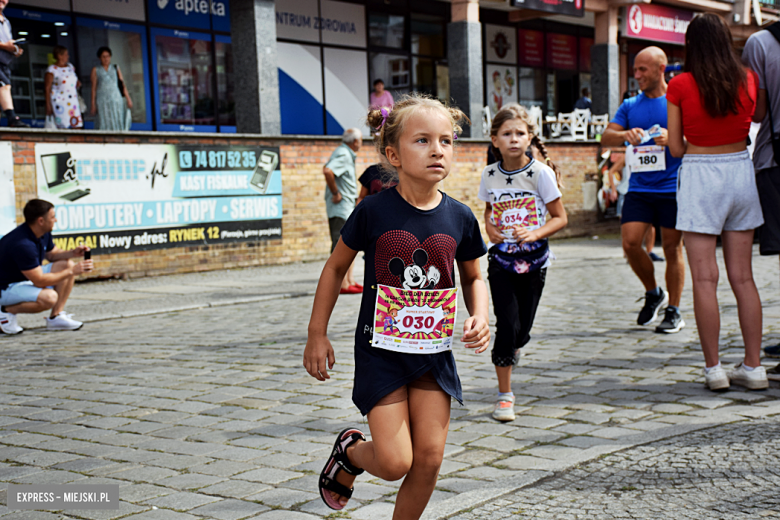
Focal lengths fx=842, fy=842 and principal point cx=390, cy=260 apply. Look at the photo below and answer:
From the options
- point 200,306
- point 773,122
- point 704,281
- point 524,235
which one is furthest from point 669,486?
point 200,306

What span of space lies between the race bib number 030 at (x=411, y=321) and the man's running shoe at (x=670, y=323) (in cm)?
452

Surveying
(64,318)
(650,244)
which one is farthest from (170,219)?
(650,244)

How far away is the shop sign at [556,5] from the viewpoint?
1989 cm

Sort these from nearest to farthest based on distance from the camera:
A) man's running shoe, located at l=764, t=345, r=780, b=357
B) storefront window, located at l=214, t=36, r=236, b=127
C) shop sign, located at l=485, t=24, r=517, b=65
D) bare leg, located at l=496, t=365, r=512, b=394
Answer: bare leg, located at l=496, t=365, r=512, b=394, man's running shoe, located at l=764, t=345, r=780, b=357, storefront window, located at l=214, t=36, r=236, b=127, shop sign, located at l=485, t=24, r=517, b=65

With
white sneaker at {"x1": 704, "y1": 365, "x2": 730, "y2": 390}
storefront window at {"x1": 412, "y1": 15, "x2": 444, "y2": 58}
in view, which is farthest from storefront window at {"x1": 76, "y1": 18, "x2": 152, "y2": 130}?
white sneaker at {"x1": 704, "y1": 365, "x2": 730, "y2": 390}

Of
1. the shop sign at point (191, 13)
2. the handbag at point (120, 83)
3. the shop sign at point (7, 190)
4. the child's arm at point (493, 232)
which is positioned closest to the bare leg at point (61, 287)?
the shop sign at point (7, 190)

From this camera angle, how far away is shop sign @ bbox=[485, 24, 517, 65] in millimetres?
24578

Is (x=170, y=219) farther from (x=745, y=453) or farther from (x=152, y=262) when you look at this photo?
(x=745, y=453)

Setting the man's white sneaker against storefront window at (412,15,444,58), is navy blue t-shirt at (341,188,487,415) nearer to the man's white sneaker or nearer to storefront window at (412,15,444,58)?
the man's white sneaker

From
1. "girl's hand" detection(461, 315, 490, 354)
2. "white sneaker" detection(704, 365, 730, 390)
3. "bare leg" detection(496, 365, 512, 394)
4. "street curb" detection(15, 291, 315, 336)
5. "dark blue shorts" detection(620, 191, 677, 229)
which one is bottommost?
"street curb" detection(15, 291, 315, 336)

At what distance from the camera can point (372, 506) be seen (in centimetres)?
330

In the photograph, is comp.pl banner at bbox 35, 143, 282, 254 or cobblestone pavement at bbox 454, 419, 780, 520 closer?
cobblestone pavement at bbox 454, 419, 780, 520

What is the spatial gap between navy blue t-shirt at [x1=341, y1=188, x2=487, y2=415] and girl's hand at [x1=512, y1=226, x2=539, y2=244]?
1.69 m

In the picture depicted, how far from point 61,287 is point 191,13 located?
37.3ft
